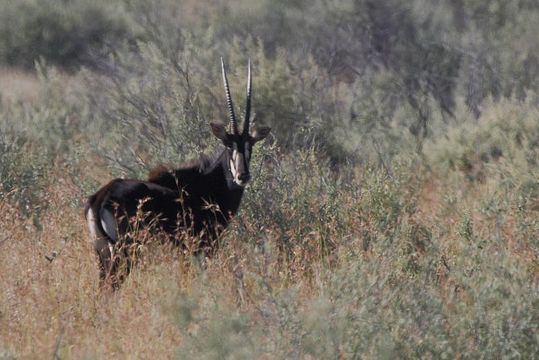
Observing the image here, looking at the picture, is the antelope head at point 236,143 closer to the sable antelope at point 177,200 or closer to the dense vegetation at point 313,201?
the sable antelope at point 177,200

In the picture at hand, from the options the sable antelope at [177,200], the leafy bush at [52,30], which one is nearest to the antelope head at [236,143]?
the sable antelope at [177,200]

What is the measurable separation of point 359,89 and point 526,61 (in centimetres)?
390

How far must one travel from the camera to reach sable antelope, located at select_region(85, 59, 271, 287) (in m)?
6.19

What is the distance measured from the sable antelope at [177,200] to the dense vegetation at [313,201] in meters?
0.18

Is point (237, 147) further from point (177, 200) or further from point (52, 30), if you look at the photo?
point (52, 30)

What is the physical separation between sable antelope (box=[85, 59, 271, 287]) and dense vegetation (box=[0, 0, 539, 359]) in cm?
18

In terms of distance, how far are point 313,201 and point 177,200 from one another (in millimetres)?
1443

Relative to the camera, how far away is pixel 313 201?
24.7 ft

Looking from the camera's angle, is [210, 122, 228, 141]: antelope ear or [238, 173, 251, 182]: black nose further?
[210, 122, 228, 141]: antelope ear

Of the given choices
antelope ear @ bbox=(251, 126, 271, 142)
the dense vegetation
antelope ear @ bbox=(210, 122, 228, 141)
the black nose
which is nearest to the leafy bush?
the dense vegetation

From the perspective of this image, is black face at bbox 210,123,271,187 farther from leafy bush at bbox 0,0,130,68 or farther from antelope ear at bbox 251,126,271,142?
leafy bush at bbox 0,0,130,68

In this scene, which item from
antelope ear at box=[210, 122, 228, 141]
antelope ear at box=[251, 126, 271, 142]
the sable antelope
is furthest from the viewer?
antelope ear at box=[251, 126, 271, 142]

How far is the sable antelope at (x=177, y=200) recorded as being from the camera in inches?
244

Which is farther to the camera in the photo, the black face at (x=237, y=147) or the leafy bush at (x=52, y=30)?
the leafy bush at (x=52, y=30)
